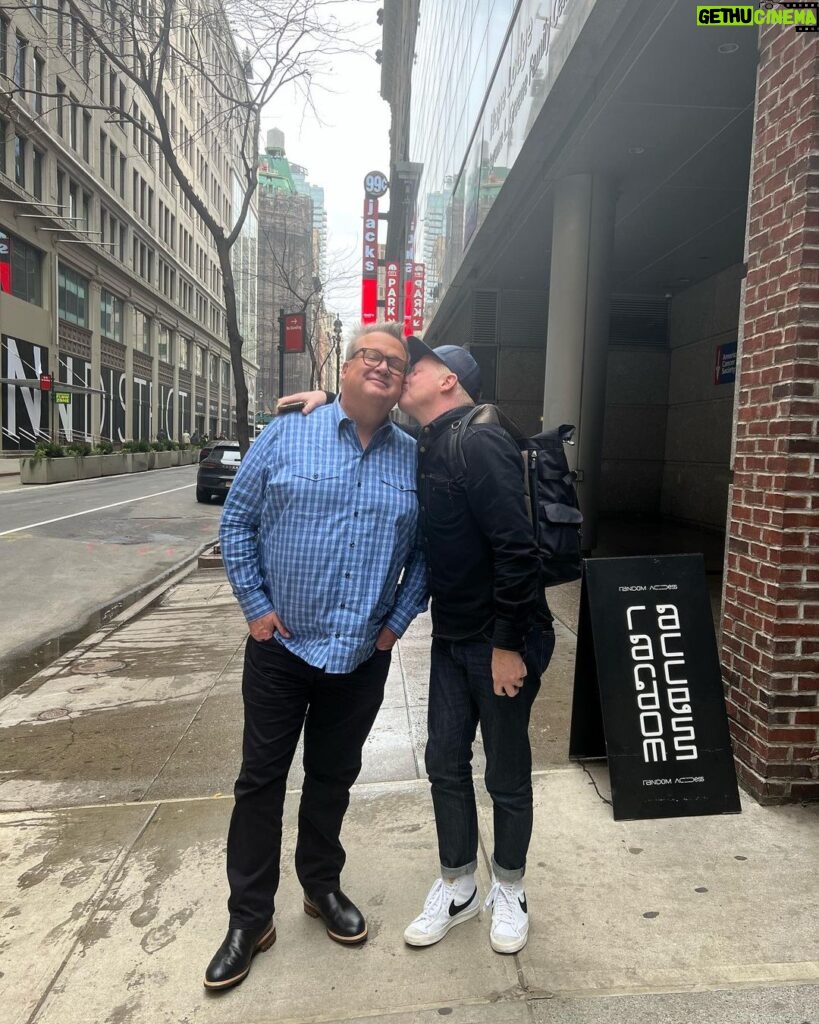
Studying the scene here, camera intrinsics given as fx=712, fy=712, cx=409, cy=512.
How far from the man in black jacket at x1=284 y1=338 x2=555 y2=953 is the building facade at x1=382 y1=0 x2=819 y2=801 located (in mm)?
1387

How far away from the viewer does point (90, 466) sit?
93.5 ft

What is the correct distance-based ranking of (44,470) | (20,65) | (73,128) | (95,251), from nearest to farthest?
(44,470) → (20,65) → (73,128) → (95,251)

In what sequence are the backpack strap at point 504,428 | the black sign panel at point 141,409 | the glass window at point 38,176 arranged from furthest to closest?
the black sign panel at point 141,409, the glass window at point 38,176, the backpack strap at point 504,428

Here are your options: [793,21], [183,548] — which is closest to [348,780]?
[793,21]

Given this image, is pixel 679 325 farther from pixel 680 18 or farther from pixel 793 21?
pixel 793 21

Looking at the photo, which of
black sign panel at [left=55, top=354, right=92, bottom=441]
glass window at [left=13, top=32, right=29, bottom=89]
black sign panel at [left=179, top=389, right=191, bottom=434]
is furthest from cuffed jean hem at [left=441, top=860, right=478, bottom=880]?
black sign panel at [left=179, top=389, right=191, bottom=434]

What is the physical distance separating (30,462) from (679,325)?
21.3m

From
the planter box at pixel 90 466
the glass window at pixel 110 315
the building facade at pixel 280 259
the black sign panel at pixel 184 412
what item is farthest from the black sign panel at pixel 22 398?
the black sign panel at pixel 184 412

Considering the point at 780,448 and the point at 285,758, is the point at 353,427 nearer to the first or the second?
the point at 285,758

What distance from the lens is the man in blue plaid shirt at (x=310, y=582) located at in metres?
2.30

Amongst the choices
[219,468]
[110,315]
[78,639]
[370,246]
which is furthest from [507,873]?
[110,315]

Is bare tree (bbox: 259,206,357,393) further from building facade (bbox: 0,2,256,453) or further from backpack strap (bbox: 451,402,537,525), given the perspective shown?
backpack strap (bbox: 451,402,537,525)

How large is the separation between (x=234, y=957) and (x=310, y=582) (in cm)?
119

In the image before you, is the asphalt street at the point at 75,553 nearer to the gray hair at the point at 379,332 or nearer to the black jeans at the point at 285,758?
the black jeans at the point at 285,758
